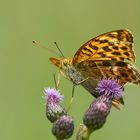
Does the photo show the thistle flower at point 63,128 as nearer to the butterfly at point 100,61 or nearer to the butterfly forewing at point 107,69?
the butterfly at point 100,61

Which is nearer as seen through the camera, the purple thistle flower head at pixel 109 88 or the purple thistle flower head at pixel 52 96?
the purple thistle flower head at pixel 109 88

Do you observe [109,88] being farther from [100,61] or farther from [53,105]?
[53,105]

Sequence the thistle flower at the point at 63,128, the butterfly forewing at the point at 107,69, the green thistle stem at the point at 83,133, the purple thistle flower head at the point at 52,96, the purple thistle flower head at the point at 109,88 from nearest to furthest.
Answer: the green thistle stem at the point at 83,133, the thistle flower at the point at 63,128, the butterfly forewing at the point at 107,69, the purple thistle flower head at the point at 109,88, the purple thistle flower head at the point at 52,96

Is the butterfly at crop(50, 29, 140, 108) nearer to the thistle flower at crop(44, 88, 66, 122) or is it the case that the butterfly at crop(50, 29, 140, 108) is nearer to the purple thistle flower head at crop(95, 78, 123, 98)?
the purple thistle flower head at crop(95, 78, 123, 98)

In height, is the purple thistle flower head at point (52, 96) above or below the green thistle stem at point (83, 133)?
above

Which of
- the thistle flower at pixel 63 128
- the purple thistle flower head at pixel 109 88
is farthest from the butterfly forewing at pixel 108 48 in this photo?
the thistle flower at pixel 63 128

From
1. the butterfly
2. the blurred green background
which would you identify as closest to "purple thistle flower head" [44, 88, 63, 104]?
the butterfly

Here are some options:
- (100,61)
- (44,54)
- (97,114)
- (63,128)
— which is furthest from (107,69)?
(44,54)


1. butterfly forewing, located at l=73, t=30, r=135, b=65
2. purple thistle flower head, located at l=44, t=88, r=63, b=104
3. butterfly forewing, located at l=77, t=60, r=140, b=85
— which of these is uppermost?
butterfly forewing, located at l=73, t=30, r=135, b=65
